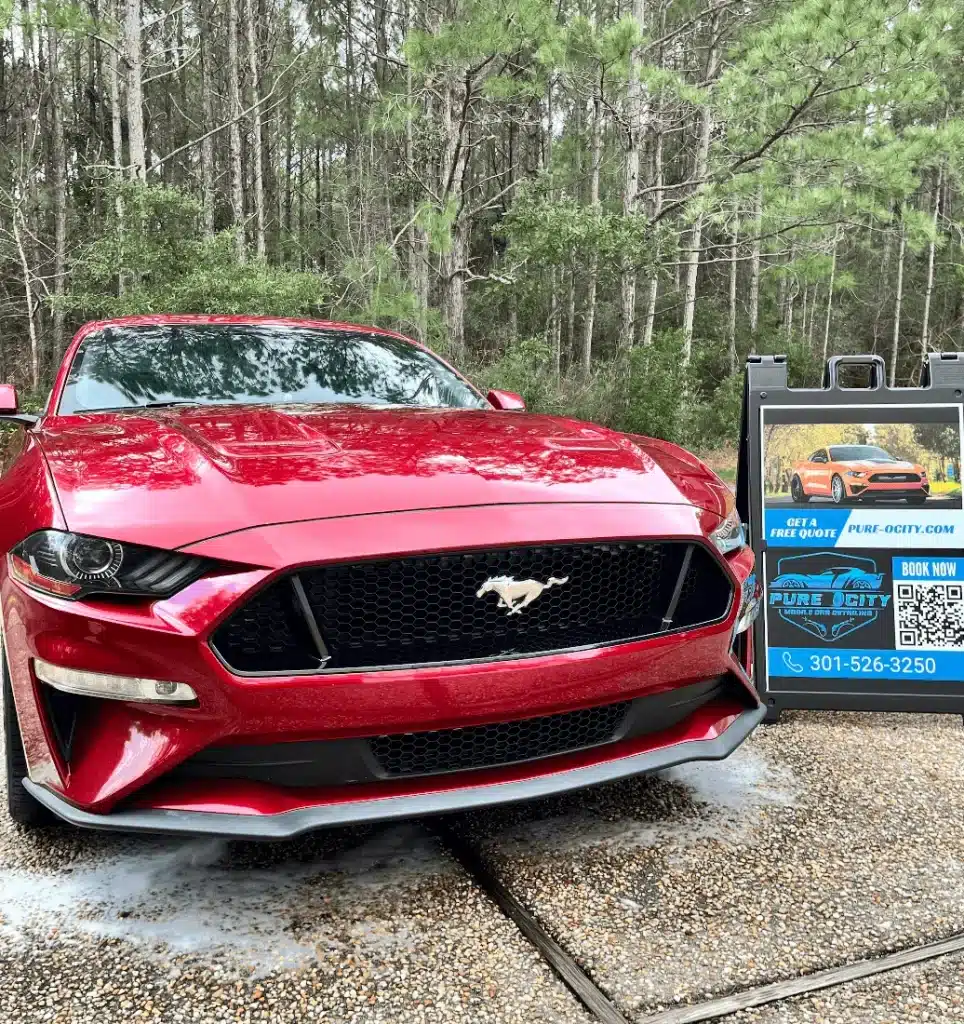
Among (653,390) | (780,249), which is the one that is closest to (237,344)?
(653,390)

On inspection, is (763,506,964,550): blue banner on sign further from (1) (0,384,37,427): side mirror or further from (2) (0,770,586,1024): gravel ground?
(1) (0,384,37,427): side mirror

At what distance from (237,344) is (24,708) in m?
1.71

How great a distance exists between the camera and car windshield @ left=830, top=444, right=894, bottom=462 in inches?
120

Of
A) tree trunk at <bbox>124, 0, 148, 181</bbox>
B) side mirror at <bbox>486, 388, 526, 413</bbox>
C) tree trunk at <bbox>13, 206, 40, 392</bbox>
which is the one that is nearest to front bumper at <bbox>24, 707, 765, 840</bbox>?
side mirror at <bbox>486, 388, 526, 413</bbox>

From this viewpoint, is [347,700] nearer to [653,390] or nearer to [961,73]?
[653,390]

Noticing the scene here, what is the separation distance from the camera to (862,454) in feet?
10.00

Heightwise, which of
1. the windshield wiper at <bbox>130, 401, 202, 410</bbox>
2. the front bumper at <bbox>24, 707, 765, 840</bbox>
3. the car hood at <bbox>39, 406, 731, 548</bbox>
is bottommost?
the front bumper at <bbox>24, 707, 765, 840</bbox>

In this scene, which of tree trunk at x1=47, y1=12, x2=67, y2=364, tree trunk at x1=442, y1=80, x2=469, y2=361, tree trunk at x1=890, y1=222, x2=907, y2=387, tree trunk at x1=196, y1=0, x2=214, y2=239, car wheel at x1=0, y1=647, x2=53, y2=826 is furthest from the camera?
tree trunk at x1=890, y1=222, x2=907, y2=387

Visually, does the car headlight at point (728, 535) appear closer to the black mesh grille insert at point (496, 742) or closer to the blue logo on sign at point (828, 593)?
the black mesh grille insert at point (496, 742)

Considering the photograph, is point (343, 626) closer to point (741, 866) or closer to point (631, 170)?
point (741, 866)

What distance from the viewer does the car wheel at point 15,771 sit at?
2059 mm

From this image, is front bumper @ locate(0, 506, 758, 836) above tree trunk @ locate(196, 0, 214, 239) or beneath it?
beneath

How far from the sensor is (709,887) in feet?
6.40

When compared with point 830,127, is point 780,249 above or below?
below
